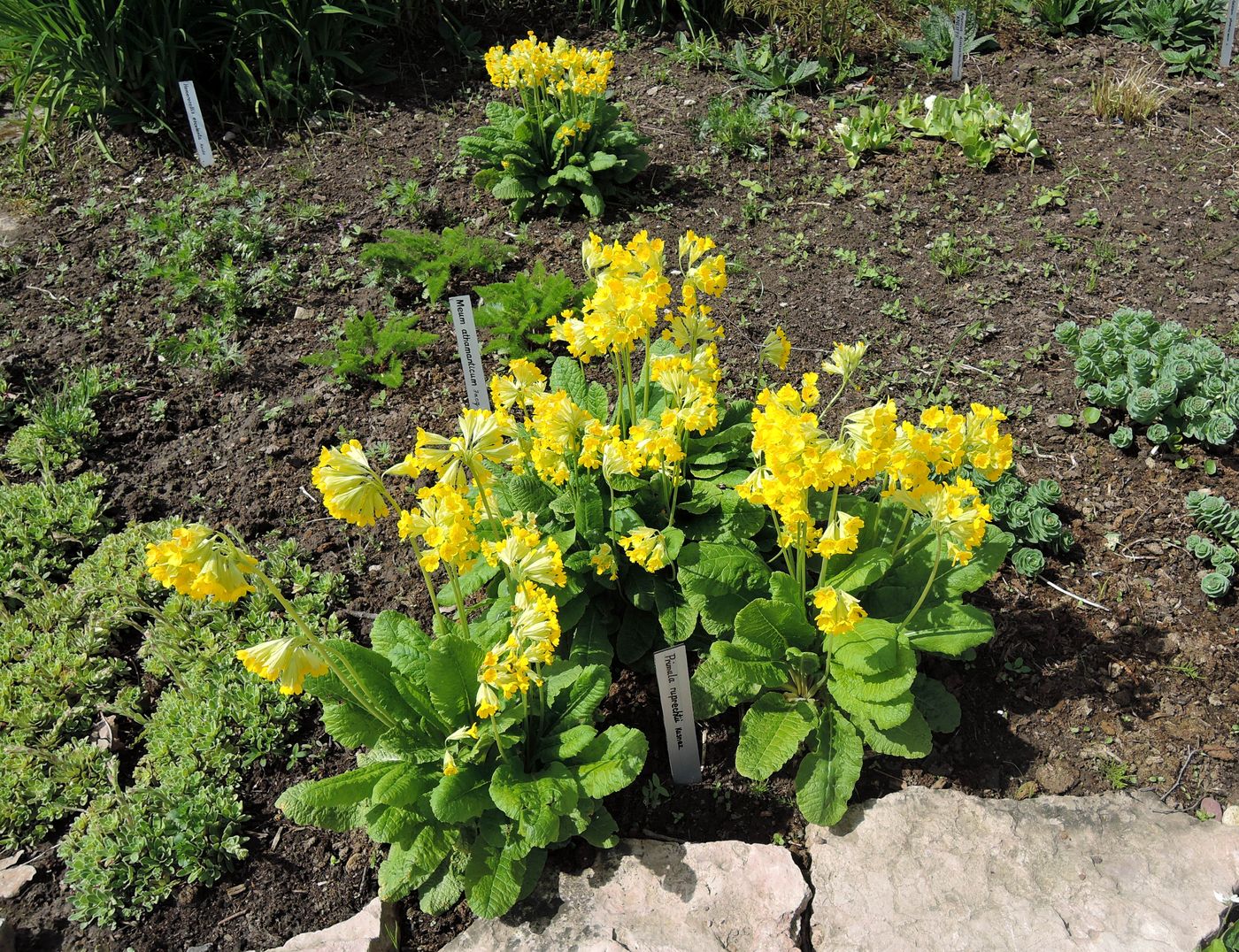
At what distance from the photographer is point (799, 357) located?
4.42 m

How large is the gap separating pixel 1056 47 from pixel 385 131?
433 centimetres

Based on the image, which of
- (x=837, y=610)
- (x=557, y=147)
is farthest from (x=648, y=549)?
(x=557, y=147)

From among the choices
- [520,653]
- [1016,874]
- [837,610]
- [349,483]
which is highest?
[349,483]

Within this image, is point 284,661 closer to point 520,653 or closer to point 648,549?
point 520,653

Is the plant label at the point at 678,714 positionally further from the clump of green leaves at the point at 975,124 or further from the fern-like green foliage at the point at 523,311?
the clump of green leaves at the point at 975,124

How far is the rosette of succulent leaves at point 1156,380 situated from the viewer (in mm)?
3668

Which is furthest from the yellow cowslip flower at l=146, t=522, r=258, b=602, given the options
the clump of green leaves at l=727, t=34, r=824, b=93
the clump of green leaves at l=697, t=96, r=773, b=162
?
the clump of green leaves at l=727, t=34, r=824, b=93

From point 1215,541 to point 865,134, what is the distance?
9.76ft

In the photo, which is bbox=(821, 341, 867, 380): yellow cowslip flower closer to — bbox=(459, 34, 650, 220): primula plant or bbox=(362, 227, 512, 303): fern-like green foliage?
bbox=(362, 227, 512, 303): fern-like green foliage

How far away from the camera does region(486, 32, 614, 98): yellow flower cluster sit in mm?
4781

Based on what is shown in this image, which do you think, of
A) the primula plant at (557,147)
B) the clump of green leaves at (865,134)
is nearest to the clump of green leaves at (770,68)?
the clump of green leaves at (865,134)

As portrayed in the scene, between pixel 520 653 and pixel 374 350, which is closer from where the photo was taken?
pixel 520 653

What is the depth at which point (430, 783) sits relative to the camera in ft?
8.50

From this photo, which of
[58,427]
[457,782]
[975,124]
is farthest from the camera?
[975,124]
